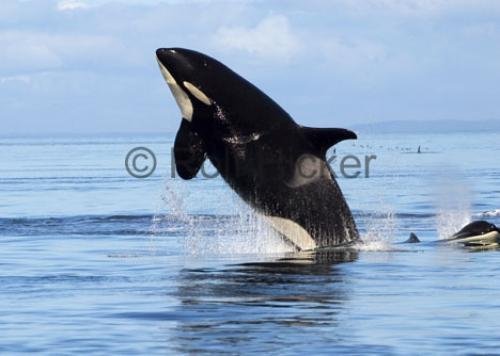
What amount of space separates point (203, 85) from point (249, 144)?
1170 millimetres

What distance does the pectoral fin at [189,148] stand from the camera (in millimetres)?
20281

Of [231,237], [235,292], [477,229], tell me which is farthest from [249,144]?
[231,237]

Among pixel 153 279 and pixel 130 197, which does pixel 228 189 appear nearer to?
pixel 153 279

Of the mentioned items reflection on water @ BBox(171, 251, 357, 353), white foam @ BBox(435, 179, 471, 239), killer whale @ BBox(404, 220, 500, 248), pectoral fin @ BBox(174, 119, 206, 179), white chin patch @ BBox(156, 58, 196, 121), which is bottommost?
reflection on water @ BBox(171, 251, 357, 353)

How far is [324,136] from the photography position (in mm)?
19828

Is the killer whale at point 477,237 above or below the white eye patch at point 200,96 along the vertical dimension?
below

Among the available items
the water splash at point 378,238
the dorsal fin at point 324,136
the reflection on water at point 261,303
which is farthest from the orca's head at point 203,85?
the water splash at point 378,238

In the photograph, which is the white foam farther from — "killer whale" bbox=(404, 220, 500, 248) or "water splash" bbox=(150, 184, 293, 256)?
"water splash" bbox=(150, 184, 293, 256)

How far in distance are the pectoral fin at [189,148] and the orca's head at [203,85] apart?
21cm

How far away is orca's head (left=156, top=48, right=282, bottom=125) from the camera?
2016cm

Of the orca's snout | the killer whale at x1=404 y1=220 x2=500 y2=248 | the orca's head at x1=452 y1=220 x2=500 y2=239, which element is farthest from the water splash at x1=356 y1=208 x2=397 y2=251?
the orca's snout

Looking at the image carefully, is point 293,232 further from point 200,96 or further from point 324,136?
point 200,96

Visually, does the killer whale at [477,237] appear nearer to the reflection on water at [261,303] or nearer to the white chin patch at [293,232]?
the reflection on water at [261,303]

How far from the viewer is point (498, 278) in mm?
18172
